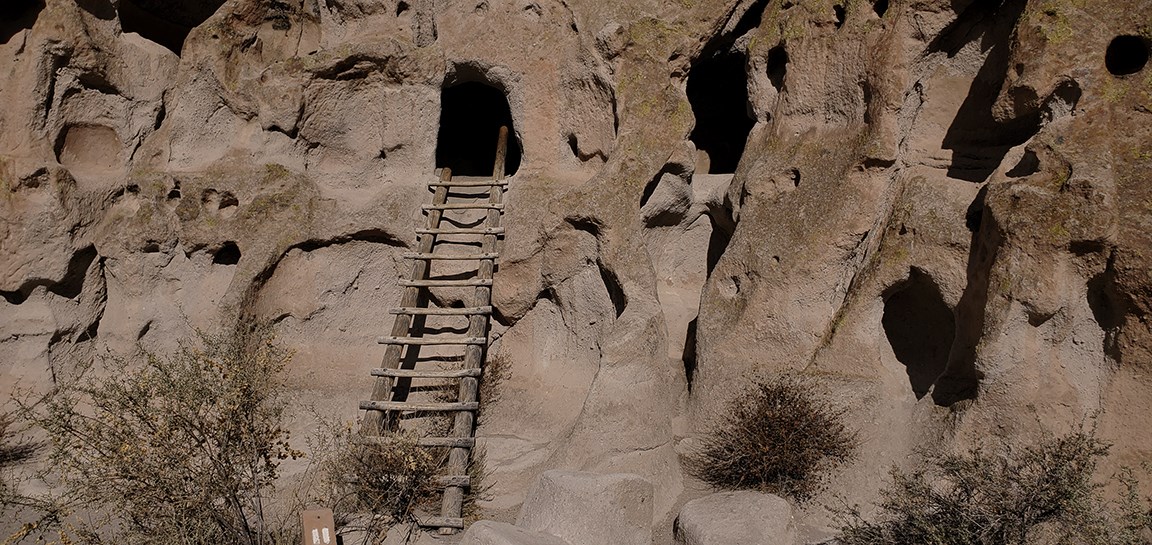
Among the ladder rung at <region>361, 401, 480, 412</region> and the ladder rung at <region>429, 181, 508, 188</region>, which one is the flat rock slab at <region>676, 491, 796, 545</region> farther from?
the ladder rung at <region>429, 181, 508, 188</region>

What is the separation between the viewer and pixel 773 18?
20.9ft

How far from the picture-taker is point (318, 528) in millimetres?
4434

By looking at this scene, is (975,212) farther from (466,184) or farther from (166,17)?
(166,17)

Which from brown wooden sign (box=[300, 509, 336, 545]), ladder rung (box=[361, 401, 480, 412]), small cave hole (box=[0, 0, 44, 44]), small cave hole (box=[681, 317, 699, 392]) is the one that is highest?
small cave hole (box=[0, 0, 44, 44])

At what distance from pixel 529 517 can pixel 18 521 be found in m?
3.26

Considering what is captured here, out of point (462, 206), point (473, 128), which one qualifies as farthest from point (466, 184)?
point (473, 128)

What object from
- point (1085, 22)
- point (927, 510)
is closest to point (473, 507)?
point (927, 510)

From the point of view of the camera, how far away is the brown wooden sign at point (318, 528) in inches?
174

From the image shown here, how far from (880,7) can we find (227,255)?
5.16 meters

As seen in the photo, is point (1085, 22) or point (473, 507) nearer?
point (1085, 22)

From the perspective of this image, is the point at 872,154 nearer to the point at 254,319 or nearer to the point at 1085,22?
the point at 1085,22

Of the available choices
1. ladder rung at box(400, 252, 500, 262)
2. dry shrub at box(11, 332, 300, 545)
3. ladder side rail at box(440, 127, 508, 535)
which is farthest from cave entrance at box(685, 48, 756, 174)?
dry shrub at box(11, 332, 300, 545)

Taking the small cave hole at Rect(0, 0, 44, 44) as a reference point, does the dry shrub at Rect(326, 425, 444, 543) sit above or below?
below

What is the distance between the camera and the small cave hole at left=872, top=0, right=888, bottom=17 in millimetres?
5848
